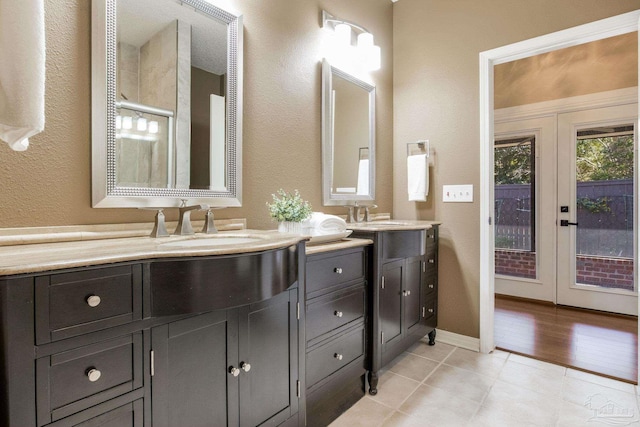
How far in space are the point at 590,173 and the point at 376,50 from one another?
104 inches

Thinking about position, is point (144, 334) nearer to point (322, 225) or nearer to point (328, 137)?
point (322, 225)

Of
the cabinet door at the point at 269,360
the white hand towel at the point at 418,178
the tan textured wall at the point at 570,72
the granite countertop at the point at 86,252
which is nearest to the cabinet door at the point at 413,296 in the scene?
the white hand towel at the point at 418,178

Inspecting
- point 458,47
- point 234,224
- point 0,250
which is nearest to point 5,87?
point 0,250

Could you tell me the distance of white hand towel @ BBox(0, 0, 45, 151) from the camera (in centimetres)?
83

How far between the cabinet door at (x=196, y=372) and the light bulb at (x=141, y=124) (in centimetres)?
86

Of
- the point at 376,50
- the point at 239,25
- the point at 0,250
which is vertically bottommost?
the point at 0,250

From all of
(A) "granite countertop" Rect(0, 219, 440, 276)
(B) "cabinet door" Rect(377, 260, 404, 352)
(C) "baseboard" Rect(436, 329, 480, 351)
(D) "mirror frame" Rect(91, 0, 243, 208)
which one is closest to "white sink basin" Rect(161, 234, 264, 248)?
(A) "granite countertop" Rect(0, 219, 440, 276)

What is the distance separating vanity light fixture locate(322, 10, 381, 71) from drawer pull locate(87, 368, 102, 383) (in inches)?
92.1

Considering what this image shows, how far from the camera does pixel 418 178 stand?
2801mm

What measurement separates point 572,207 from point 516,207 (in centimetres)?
55

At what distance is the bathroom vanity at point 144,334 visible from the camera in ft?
2.56

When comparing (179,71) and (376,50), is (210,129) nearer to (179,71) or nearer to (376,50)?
(179,71)

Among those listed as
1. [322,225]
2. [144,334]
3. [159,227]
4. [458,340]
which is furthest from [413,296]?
[144,334]

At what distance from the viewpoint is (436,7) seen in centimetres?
284
